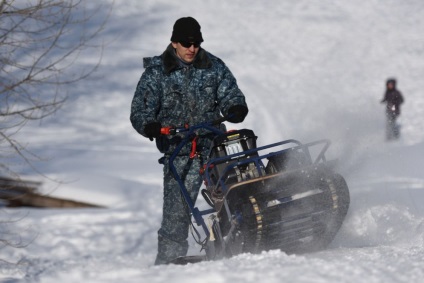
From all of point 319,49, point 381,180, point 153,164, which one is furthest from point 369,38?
point 381,180

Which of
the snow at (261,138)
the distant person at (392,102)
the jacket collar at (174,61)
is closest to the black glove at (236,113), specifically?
the jacket collar at (174,61)

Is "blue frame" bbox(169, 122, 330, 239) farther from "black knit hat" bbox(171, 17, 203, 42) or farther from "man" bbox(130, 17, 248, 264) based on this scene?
"black knit hat" bbox(171, 17, 203, 42)

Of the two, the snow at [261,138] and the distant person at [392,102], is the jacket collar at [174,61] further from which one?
the distant person at [392,102]

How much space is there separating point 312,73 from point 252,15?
4645mm

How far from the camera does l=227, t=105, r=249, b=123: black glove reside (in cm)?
636

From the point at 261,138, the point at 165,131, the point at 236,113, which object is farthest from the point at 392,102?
the point at 165,131

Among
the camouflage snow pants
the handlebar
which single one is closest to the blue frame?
the handlebar

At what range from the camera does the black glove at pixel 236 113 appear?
636 cm

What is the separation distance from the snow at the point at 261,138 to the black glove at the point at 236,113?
1186mm

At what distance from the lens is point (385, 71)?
21125 mm

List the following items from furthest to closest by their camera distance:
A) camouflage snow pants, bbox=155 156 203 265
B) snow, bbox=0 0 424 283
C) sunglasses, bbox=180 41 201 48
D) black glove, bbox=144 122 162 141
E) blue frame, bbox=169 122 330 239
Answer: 1. camouflage snow pants, bbox=155 156 203 265
2. sunglasses, bbox=180 41 201 48
3. black glove, bbox=144 122 162 141
4. blue frame, bbox=169 122 330 239
5. snow, bbox=0 0 424 283

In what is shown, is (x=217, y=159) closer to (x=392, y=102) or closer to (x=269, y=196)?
(x=269, y=196)

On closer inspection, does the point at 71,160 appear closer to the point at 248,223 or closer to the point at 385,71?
the point at 248,223

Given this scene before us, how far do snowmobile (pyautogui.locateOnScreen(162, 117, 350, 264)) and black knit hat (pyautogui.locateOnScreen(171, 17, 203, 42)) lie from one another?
714mm
